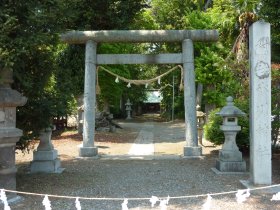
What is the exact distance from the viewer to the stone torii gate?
11977mm

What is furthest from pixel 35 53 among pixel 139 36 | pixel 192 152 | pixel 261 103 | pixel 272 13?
pixel 192 152

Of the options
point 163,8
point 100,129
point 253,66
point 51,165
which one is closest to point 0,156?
point 51,165

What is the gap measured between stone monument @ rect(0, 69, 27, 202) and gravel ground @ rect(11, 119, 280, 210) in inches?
18.9

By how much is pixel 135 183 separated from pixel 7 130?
3159 millimetres

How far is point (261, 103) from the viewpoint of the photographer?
7082mm

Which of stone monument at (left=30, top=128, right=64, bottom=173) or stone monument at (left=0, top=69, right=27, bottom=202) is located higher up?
stone monument at (left=0, top=69, right=27, bottom=202)

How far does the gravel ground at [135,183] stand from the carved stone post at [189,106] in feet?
1.47

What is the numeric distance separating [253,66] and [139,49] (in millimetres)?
24083

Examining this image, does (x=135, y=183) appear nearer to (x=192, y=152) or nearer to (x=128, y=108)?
Answer: (x=192, y=152)

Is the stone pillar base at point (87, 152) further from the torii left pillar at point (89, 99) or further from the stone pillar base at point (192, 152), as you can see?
the stone pillar base at point (192, 152)

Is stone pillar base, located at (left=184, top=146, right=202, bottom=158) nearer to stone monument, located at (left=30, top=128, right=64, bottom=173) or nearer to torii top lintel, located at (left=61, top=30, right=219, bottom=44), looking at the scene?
torii top lintel, located at (left=61, top=30, right=219, bottom=44)

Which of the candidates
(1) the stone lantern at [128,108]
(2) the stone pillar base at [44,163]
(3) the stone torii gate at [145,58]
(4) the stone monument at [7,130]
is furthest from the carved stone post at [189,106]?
(1) the stone lantern at [128,108]

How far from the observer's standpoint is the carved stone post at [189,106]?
Result: 39.1ft

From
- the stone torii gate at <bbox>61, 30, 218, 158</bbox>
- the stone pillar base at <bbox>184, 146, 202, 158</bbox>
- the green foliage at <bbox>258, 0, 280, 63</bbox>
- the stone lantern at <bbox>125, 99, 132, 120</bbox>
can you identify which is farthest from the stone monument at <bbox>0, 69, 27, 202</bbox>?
the stone lantern at <bbox>125, 99, 132, 120</bbox>
